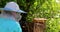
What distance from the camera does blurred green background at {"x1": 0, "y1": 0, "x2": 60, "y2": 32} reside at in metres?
6.27

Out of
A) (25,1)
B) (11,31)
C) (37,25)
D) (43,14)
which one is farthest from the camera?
(43,14)

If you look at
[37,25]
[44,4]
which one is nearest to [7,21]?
[37,25]

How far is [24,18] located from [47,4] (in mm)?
737

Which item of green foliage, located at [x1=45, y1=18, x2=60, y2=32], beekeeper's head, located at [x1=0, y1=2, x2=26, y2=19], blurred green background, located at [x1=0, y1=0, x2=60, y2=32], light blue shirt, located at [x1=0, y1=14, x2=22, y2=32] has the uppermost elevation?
beekeeper's head, located at [x1=0, y1=2, x2=26, y2=19]

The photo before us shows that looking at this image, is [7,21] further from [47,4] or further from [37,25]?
[47,4]

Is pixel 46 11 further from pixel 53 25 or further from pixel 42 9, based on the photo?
pixel 53 25

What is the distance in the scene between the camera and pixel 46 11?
21.6 feet

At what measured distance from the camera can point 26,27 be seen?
6203 millimetres

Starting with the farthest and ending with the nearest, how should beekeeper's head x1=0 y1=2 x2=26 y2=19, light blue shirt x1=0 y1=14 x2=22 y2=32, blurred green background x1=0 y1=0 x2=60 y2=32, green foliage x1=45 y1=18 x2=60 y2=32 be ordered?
green foliage x1=45 y1=18 x2=60 y2=32
blurred green background x1=0 y1=0 x2=60 y2=32
beekeeper's head x1=0 y1=2 x2=26 y2=19
light blue shirt x1=0 y1=14 x2=22 y2=32

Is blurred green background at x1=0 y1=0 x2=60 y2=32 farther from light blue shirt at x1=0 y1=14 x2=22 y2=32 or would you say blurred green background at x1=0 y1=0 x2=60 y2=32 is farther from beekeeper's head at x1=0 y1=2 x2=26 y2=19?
light blue shirt at x1=0 y1=14 x2=22 y2=32

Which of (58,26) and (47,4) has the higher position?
(47,4)

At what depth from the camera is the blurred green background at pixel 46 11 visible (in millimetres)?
6270

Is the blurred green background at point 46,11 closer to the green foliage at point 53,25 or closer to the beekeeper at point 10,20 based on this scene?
the green foliage at point 53,25

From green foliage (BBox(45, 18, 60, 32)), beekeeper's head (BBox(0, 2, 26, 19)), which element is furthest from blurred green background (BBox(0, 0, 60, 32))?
beekeeper's head (BBox(0, 2, 26, 19))
